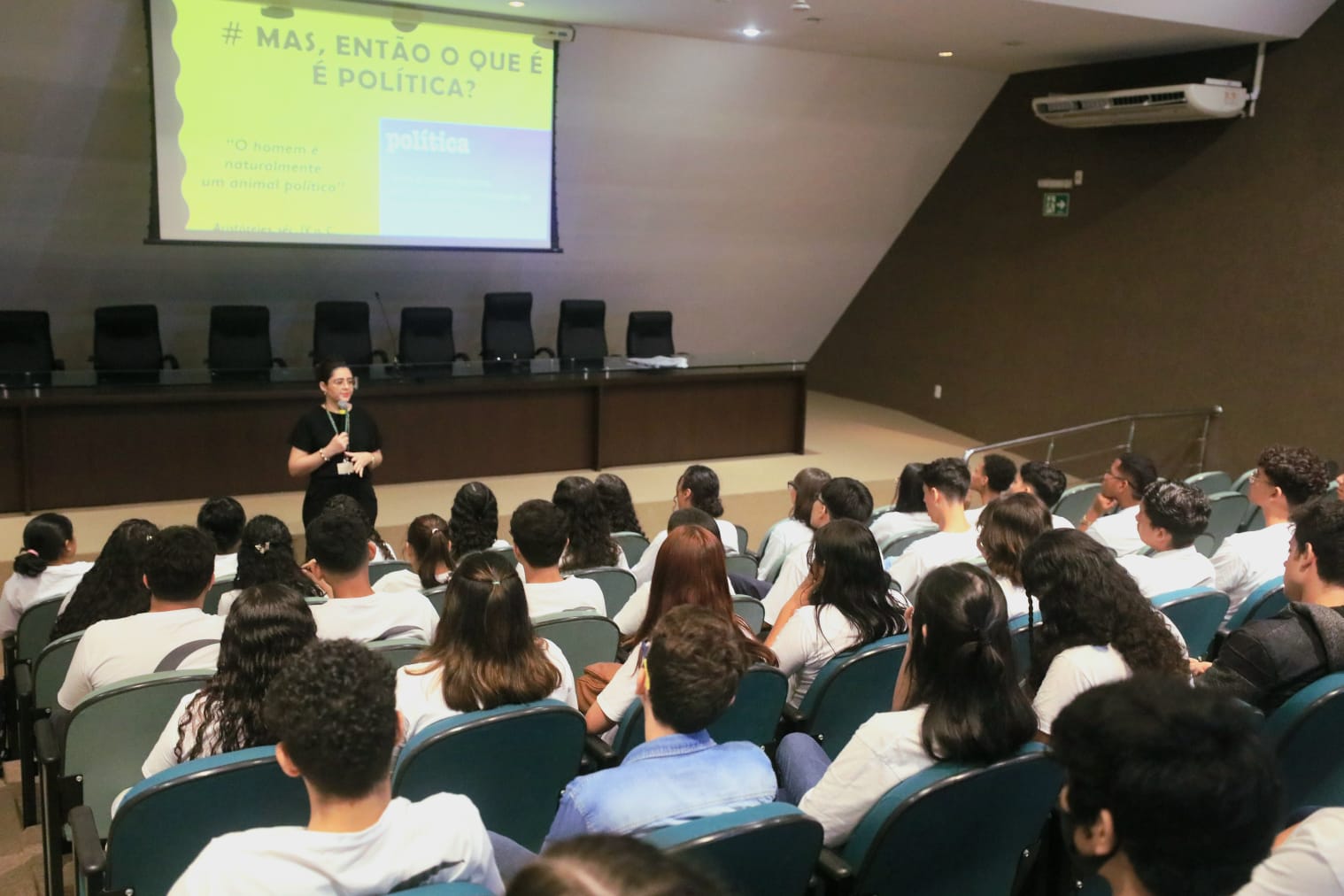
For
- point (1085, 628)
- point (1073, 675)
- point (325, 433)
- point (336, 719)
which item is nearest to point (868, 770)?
point (1073, 675)

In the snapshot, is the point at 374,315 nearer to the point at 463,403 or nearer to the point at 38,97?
the point at 463,403

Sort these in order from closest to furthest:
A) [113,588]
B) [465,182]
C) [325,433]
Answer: [113,588]
[325,433]
[465,182]

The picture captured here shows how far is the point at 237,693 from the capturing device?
2.13 meters

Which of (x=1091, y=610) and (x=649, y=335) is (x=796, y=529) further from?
(x=649, y=335)

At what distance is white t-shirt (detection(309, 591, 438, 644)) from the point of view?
9.44 feet

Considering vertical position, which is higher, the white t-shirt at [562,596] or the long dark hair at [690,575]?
the long dark hair at [690,575]

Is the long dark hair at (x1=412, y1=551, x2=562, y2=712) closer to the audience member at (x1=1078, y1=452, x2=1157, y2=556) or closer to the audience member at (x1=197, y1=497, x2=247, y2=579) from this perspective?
the audience member at (x1=197, y1=497, x2=247, y2=579)

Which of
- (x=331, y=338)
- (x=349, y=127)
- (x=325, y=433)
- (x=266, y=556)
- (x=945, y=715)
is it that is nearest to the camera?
(x=945, y=715)

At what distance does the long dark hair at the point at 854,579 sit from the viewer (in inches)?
111

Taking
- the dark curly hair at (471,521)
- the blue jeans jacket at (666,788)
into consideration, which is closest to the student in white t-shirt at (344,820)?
the blue jeans jacket at (666,788)

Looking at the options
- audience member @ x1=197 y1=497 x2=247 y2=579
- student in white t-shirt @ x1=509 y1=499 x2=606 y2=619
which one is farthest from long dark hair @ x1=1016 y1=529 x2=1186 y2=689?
audience member @ x1=197 y1=497 x2=247 y2=579

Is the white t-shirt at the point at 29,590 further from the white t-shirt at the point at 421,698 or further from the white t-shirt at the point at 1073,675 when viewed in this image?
the white t-shirt at the point at 1073,675

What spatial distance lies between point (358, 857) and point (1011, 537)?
2.25 meters

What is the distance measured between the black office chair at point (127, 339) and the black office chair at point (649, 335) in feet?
11.4
